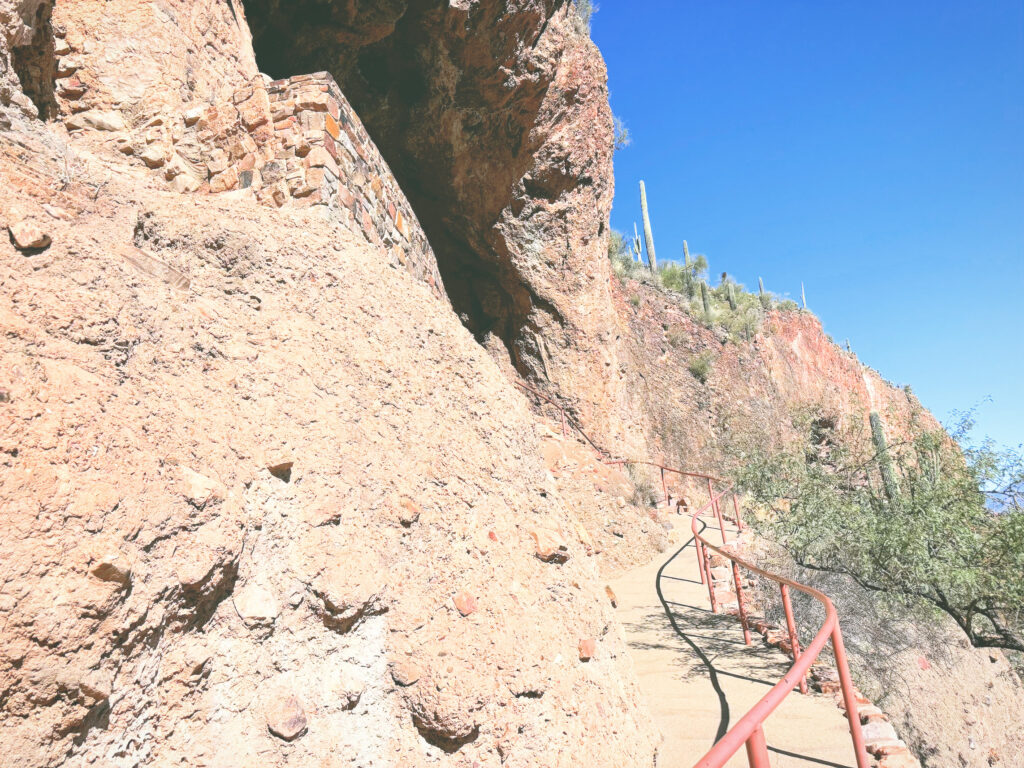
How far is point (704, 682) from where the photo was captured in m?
4.95

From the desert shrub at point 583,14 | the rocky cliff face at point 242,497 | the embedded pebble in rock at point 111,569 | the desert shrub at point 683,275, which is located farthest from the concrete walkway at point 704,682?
the desert shrub at point 683,275

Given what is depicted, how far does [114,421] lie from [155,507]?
0.94 ft

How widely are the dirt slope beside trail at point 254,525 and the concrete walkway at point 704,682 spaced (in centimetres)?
114

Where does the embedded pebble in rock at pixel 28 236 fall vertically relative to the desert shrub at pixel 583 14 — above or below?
below

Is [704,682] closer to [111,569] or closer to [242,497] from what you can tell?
[242,497]

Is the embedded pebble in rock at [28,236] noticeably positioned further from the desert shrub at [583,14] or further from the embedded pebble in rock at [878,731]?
the desert shrub at [583,14]

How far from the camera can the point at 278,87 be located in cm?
408

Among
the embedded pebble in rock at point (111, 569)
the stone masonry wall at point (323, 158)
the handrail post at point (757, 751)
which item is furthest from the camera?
the stone masonry wall at point (323, 158)

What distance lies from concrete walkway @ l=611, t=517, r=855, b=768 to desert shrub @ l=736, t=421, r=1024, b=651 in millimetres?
2370

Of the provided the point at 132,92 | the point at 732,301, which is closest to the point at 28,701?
the point at 132,92

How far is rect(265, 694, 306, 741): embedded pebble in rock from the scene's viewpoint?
1.96 m

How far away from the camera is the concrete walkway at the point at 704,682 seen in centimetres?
374

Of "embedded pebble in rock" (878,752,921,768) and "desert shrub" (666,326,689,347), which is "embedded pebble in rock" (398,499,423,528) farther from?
"desert shrub" (666,326,689,347)

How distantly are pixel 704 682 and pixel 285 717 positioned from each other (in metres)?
3.88
